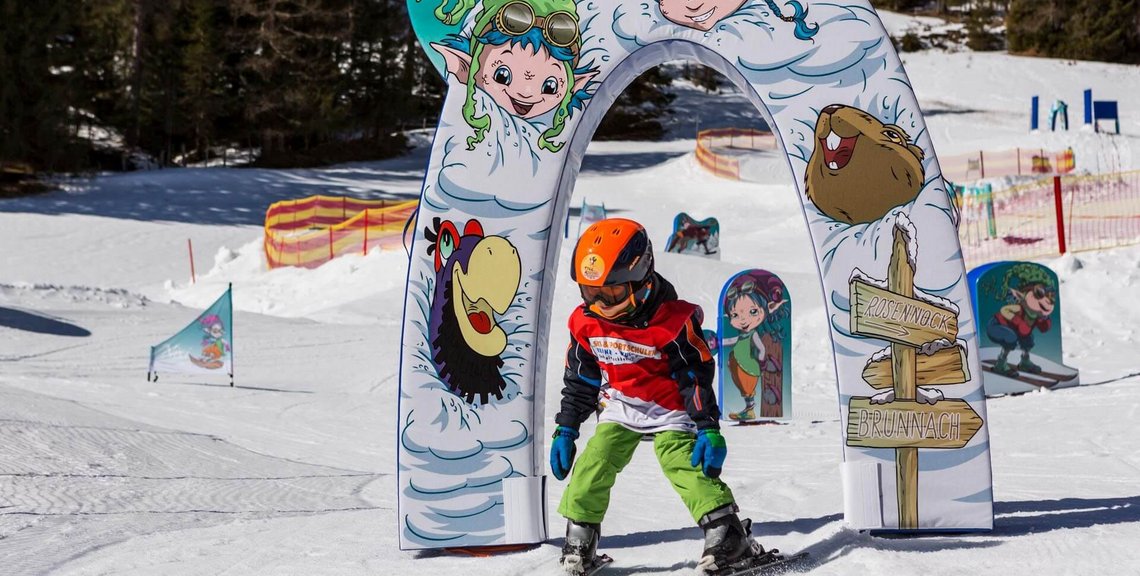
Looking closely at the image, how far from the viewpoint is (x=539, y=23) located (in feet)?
15.6

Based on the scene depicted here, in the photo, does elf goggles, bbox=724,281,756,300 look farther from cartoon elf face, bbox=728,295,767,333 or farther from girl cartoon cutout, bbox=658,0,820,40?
girl cartoon cutout, bbox=658,0,820,40

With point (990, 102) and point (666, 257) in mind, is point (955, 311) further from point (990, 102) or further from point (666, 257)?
point (990, 102)

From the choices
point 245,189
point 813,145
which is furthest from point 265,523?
point 245,189

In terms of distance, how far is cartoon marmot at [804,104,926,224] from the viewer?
180 inches

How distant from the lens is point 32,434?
7.21m

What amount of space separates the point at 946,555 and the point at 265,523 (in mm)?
3200

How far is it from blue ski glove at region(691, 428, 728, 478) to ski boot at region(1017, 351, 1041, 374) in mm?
6923

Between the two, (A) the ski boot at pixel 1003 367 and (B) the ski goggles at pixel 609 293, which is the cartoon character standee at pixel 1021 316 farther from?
(B) the ski goggles at pixel 609 293

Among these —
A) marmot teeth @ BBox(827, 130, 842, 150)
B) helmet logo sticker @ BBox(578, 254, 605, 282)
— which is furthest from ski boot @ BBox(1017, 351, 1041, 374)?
helmet logo sticker @ BBox(578, 254, 605, 282)

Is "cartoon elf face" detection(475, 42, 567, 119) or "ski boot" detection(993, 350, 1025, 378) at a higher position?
"cartoon elf face" detection(475, 42, 567, 119)

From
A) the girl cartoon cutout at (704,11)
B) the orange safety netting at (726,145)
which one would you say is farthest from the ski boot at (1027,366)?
the orange safety netting at (726,145)

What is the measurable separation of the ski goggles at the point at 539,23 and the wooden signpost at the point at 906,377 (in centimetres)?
155

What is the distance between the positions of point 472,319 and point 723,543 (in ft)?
4.79

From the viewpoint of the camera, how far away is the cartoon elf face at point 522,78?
4.73 meters
